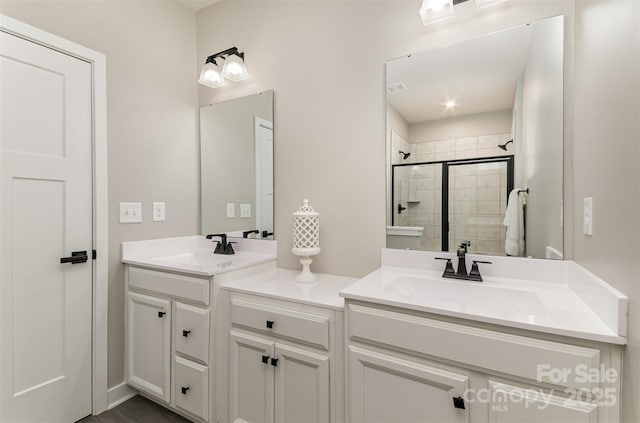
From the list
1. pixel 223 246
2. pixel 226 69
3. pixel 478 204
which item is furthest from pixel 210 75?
pixel 478 204

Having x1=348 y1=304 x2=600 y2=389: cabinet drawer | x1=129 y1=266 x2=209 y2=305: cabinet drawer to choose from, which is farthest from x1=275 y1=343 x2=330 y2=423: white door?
x1=129 y1=266 x2=209 y2=305: cabinet drawer

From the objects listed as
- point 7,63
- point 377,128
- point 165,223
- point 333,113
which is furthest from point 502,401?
point 7,63

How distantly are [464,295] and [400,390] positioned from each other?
469 millimetres

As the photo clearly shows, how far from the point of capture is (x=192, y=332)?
1560mm

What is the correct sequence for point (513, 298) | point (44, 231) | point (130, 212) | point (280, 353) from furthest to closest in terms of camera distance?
point (130, 212) < point (44, 231) < point (280, 353) < point (513, 298)

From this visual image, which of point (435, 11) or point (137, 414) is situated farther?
point (137, 414)

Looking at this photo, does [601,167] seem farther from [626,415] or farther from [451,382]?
[451,382]

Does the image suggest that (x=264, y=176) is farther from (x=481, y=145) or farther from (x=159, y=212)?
(x=481, y=145)

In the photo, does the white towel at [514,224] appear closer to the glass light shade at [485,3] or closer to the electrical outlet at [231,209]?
the glass light shade at [485,3]

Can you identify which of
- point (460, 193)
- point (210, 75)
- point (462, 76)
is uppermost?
point (210, 75)

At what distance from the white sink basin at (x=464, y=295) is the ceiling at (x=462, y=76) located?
0.82m

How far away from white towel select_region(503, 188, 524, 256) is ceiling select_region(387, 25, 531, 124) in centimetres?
43

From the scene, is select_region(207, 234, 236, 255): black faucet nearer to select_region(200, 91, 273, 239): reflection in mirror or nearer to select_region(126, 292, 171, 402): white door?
select_region(200, 91, 273, 239): reflection in mirror

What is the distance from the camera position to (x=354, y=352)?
1147 mm
